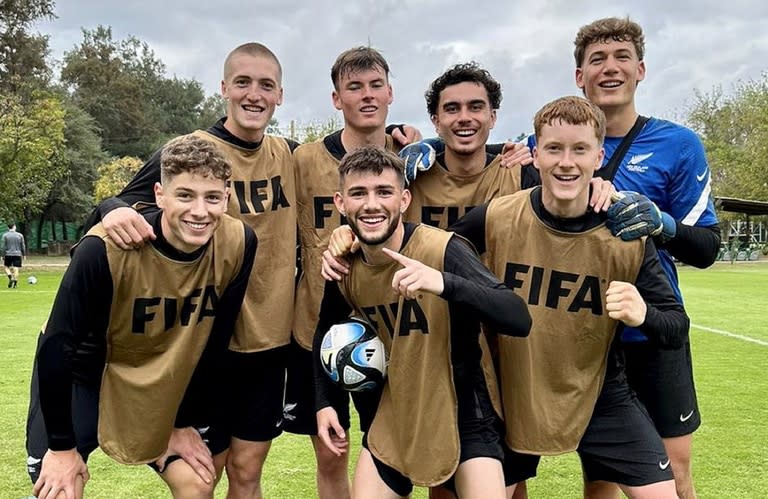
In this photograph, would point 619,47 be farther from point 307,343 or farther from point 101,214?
point 101,214

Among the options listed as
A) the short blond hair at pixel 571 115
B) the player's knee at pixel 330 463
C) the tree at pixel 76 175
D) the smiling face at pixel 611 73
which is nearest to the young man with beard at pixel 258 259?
the player's knee at pixel 330 463

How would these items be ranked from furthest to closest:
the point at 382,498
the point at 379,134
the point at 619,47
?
1. the point at 379,134
2. the point at 619,47
3. the point at 382,498

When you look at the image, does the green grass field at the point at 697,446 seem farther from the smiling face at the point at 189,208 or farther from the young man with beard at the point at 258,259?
the smiling face at the point at 189,208

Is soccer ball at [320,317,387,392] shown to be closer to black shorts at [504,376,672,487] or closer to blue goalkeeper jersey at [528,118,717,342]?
black shorts at [504,376,672,487]

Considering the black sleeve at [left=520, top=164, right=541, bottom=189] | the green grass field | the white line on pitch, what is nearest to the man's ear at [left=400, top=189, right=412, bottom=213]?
the black sleeve at [left=520, top=164, right=541, bottom=189]

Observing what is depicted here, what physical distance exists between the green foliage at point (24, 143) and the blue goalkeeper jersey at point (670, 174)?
30510 millimetres

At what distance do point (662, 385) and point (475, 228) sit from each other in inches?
51.2

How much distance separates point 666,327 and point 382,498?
158cm

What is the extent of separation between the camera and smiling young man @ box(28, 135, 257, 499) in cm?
326

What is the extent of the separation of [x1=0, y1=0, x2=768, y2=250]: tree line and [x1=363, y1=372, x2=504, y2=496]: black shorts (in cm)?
3039

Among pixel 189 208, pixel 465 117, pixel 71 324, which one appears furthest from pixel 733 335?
pixel 71 324

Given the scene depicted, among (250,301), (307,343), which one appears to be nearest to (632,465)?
(307,343)

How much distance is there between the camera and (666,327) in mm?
3131

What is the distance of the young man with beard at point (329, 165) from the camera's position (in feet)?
13.9
